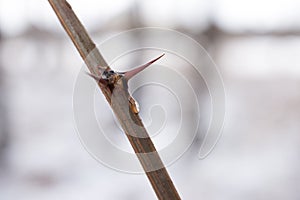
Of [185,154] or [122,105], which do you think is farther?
[185,154]

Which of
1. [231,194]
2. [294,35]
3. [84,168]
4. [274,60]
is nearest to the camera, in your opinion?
[231,194]

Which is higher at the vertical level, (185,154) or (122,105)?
(185,154)

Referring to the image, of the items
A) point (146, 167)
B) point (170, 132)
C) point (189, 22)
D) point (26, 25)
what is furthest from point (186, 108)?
point (146, 167)

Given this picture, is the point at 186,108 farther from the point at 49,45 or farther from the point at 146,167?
the point at 146,167

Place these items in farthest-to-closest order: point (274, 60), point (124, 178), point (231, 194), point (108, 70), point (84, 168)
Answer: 1. point (274, 60)
2. point (84, 168)
3. point (124, 178)
4. point (231, 194)
5. point (108, 70)

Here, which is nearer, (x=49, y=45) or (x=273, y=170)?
(x=273, y=170)

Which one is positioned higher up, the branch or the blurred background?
the blurred background
